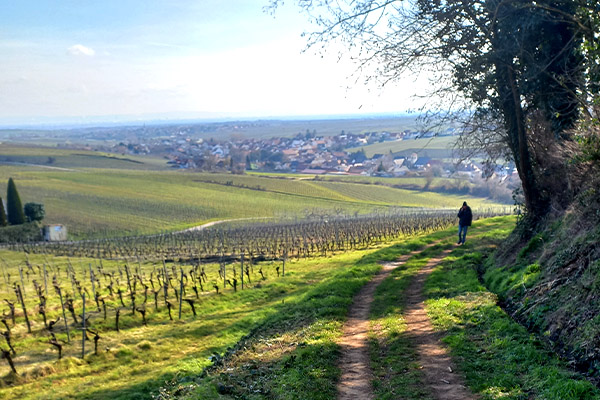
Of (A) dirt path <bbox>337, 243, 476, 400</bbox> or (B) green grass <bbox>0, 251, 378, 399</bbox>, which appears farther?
(B) green grass <bbox>0, 251, 378, 399</bbox>

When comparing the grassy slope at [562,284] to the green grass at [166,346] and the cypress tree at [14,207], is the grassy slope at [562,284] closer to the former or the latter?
the green grass at [166,346]

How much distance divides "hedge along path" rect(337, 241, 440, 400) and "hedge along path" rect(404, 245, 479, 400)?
0.92m

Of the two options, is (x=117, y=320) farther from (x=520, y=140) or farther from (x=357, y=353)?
(x=520, y=140)

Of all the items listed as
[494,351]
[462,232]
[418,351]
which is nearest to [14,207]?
[462,232]

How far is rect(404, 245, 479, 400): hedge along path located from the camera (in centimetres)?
691

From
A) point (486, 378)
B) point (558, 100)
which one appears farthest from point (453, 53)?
point (486, 378)

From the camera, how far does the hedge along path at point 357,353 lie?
7386 mm

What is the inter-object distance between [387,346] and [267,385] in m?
2.51

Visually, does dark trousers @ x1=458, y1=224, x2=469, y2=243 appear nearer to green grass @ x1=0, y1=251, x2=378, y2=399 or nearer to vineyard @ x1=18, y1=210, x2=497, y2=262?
green grass @ x1=0, y1=251, x2=378, y2=399

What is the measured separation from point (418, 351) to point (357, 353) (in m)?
1.12

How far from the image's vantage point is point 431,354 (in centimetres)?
851

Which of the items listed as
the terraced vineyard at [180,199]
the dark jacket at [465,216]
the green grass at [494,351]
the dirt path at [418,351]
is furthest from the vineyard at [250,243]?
the green grass at [494,351]

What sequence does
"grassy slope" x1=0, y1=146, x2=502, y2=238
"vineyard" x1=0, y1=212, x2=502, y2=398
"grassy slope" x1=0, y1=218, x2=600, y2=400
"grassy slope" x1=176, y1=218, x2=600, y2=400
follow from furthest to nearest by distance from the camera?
1. "grassy slope" x1=0, y1=146, x2=502, y2=238
2. "vineyard" x1=0, y1=212, x2=502, y2=398
3. "grassy slope" x1=0, y1=218, x2=600, y2=400
4. "grassy slope" x1=176, y1=218, x2=600, y2=400

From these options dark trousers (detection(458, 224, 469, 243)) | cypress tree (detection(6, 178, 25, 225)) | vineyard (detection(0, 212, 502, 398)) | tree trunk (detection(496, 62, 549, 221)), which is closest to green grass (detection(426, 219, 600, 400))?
tree trunk (detection(496, 62, 549, 221))
